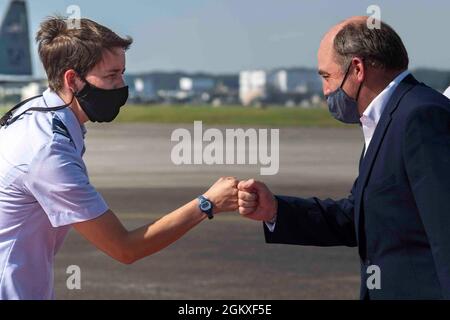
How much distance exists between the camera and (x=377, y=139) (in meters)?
3.53

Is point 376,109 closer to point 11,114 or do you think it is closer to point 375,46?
point 375,46

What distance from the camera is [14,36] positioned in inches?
2598

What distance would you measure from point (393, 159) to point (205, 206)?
2.53 feet

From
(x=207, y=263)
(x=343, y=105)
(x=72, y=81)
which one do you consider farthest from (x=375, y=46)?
(x=207, y=263)

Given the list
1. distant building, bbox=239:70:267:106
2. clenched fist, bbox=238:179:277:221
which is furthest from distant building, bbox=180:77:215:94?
clenched fist, bbox=238:179:277:221

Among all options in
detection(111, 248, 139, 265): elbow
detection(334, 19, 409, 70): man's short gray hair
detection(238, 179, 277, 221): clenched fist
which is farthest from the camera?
detection(238, 179, 277, 221): clenched fist

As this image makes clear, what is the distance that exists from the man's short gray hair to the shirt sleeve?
1026 mm

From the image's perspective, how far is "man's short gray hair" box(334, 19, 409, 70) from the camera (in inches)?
141

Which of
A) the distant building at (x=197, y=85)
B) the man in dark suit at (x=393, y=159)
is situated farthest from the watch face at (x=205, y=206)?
the distant building at (x=197, y=85)

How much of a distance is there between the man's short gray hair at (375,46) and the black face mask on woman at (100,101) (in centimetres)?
85

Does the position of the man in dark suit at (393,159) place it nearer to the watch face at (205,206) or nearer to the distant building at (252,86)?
the watch face at (205,206)

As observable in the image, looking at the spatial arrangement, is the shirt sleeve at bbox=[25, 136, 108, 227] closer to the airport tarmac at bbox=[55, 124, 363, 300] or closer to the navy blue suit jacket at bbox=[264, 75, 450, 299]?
the navy blue suit jacket at bbox=[264, 75, 450, 299]
